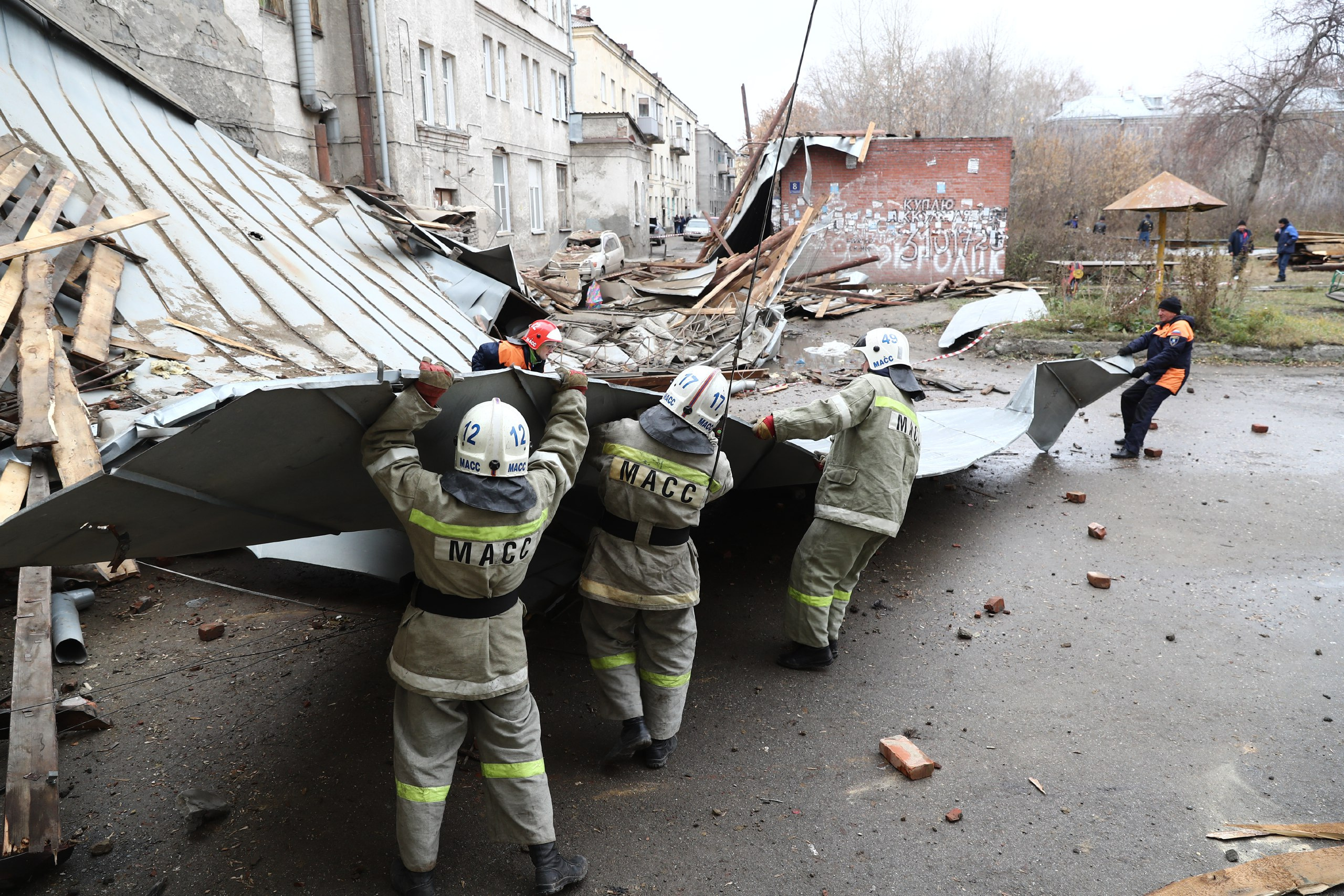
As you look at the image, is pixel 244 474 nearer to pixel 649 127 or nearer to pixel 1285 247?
pixel 1285 247

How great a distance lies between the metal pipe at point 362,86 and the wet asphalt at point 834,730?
12.1 m

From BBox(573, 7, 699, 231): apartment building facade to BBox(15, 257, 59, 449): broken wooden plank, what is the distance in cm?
2842

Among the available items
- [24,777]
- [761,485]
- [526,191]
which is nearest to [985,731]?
[761,485]

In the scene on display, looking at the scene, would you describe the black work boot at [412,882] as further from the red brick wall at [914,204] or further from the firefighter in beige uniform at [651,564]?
the red brick wall at [914,204]

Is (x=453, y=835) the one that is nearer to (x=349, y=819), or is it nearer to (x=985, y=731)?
(x=349, y=819)

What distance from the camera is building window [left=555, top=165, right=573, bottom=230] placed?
27.2m

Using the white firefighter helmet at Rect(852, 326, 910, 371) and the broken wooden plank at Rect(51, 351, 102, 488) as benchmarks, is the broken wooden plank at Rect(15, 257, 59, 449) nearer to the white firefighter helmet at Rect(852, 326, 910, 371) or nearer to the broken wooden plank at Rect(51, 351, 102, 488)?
the broken wooden plank at Rect(51, 351, 102, 488)

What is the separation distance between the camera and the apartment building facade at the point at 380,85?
11328 mm

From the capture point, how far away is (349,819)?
125 inches

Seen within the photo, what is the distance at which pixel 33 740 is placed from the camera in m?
3.04

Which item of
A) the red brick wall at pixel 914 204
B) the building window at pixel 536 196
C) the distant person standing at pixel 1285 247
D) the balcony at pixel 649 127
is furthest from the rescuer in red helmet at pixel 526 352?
the balcony at pixel 649 127

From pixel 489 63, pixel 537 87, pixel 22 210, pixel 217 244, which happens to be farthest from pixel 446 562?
pixel 537 87

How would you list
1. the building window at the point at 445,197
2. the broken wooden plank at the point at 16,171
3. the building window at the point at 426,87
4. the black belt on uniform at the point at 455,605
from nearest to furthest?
the black belt on uniform at the point at 455,605
the broken wooden plank at the point at 16,171
the building window at the point at 426,87
the building window at the point at 445,197

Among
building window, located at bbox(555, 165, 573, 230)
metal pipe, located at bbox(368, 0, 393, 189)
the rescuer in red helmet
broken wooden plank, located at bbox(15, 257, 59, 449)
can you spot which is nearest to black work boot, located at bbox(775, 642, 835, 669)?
the rescuer in red helmet
